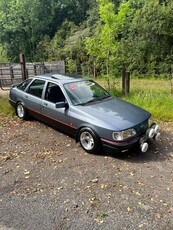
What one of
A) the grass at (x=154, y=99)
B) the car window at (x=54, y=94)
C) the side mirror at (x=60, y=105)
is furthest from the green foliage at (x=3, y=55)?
the side mirror at (x=60, y=105)

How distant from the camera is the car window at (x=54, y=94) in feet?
16.2

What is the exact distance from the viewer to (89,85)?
531 cm

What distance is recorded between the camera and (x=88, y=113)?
4324 mm

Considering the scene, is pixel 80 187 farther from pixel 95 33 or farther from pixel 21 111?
pixel 95 33

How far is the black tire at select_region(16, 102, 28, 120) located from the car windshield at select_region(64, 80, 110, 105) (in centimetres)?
175

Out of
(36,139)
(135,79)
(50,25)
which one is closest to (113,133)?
(36,139)

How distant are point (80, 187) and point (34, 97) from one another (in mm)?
2964

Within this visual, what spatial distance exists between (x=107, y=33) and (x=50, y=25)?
3664 cm

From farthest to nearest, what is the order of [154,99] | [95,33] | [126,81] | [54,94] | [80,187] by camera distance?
1. [95,33]
2. [126,81]
3. [154,99]
4. [54,94]
5. [80,187]

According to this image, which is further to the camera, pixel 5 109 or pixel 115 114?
pixel 5 109

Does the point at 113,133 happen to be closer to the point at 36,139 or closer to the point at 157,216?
the point at 157,216

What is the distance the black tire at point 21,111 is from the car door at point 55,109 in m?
0.99

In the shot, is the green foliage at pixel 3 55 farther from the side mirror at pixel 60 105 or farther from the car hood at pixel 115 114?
the car hood at pixel 115 114

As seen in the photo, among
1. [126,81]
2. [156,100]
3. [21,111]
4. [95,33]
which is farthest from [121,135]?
[95,33]
